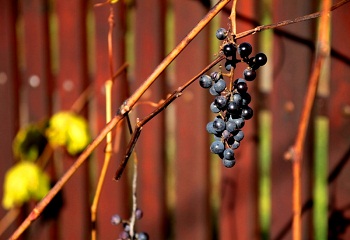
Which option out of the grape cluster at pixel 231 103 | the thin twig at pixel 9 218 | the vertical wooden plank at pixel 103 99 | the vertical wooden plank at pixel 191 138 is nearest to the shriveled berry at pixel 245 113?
the grape cluster at pixel 231 103

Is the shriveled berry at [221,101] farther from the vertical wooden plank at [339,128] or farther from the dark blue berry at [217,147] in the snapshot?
the vertical wooden plank at [339,128]

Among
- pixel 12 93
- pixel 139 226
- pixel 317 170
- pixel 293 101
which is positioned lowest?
pixel 139 226

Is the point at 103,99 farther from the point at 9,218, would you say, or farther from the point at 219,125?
the point at 219,125

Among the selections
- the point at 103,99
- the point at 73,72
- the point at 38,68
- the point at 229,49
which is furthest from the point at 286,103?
the point at 229,49

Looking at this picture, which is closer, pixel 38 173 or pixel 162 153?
pixel 38 173

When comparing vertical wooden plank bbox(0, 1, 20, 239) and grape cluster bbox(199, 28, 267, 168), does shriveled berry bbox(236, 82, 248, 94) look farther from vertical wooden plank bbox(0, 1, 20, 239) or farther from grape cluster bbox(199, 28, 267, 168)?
vertical wooden plank bbox(0, 1, 20, 239)

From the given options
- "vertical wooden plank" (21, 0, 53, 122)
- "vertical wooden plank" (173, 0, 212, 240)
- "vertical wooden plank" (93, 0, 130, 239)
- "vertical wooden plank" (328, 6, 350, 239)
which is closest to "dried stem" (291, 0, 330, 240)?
"vertical wooden plank" (328, 6, 350, 239)

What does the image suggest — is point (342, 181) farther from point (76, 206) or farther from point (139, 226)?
point (76, 206)

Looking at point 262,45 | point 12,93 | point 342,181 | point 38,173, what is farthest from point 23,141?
point 342,181
